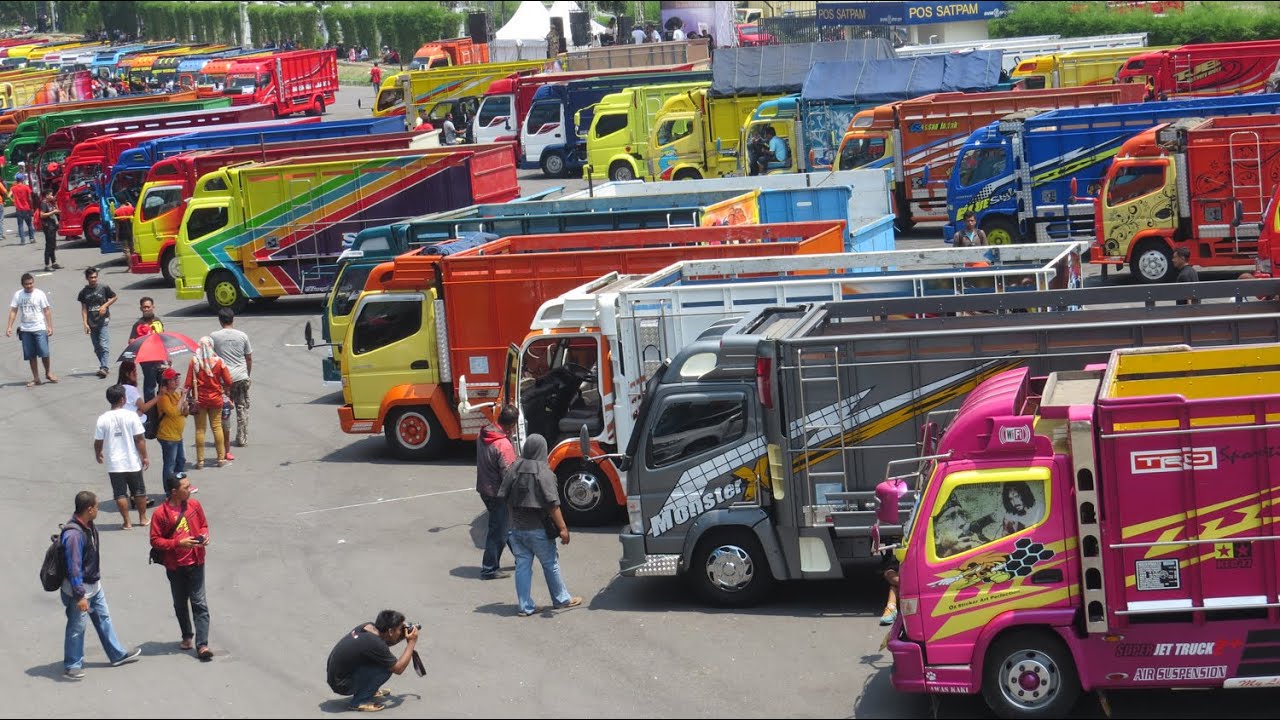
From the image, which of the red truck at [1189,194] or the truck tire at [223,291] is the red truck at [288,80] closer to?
the truck tire at [223,291]

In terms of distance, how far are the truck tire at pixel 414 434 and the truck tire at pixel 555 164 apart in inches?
1104

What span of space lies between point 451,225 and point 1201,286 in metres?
11.0

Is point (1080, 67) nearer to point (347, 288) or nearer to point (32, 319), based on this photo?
point (347, 288)

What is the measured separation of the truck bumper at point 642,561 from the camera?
12156 mm

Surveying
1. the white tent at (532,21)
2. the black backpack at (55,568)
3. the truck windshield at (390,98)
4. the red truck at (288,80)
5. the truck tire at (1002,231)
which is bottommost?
the black backpack at (55,568)

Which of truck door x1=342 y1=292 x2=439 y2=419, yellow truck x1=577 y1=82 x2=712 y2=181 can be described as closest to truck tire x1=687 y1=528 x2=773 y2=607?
truck door x1=342 y1=292 x2=439 y2=419

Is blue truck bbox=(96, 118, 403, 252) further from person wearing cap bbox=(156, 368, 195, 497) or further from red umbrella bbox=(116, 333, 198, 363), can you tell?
person wearing cap bbox=(156, 368, 195, 497)

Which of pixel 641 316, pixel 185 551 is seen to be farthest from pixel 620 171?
pixel 185 551

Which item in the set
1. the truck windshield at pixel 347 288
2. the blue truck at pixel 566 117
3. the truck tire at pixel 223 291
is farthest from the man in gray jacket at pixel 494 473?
the blue truck at pixel 566 117

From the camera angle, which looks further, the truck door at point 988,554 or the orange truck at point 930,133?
the orange truck at point 930,133

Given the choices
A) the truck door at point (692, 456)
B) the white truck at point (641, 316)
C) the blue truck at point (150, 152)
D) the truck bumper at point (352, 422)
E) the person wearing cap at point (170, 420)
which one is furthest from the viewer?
the blue truck at point (150, 152)

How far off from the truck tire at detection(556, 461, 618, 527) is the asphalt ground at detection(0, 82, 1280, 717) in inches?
7.1

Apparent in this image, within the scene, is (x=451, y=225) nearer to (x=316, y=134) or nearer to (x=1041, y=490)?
(x=1041, y=490)

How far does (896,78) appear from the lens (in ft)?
115
